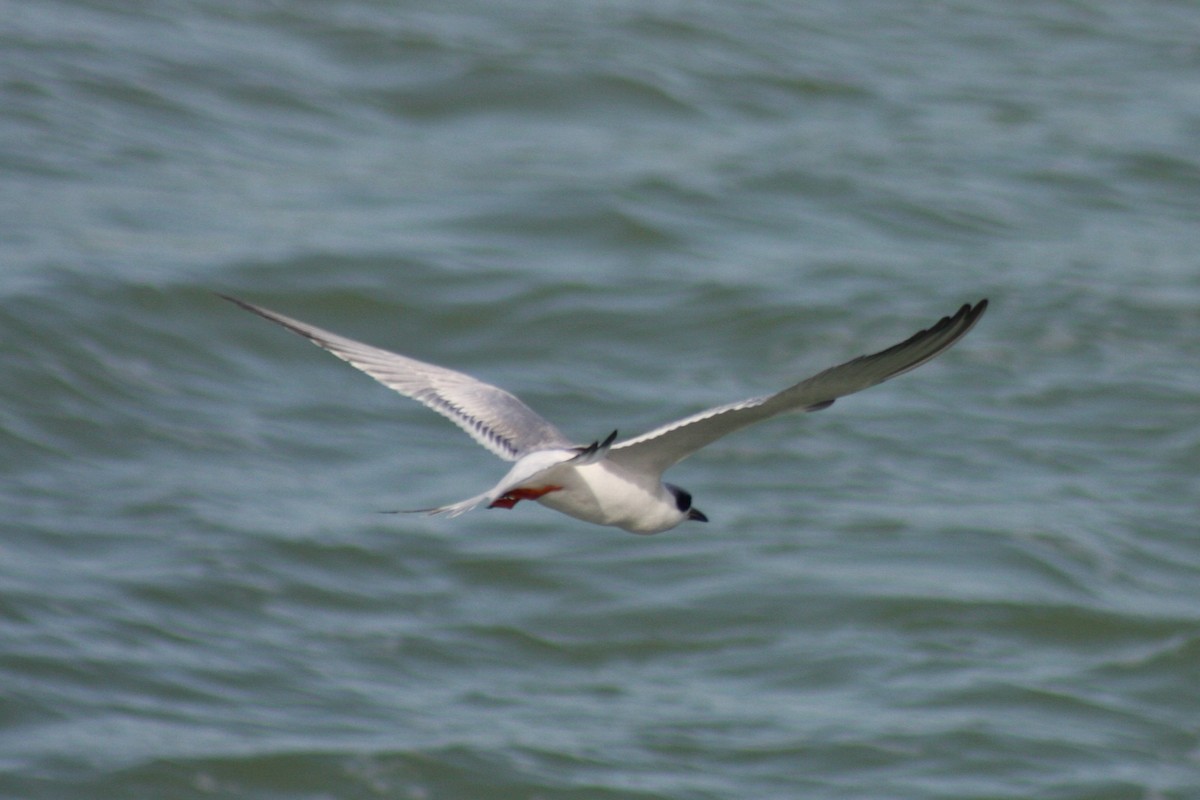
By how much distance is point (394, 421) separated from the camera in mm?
11906

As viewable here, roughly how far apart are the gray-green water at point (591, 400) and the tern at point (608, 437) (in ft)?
9.92

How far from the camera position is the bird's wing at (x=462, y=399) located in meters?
6.21

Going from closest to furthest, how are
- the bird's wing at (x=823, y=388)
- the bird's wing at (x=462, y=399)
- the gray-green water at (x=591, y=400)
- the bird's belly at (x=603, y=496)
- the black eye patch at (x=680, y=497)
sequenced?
1. the bird's wing at (x=823, y=388)
2. the bird's belly at (x=603, y=496)
3. the bird's wing at (x=462, y=399)
4. the black eye patch at (x=680, y=497)
5. the gray-green water at (x=591, y=400)

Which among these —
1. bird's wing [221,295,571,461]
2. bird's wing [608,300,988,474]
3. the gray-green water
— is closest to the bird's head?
bird's wing [221,295,571,461]

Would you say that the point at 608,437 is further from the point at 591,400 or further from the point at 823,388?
the point at 591,400

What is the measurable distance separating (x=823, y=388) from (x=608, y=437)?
0.67 meters

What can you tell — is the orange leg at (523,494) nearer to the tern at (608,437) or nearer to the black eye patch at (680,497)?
the tern at (608,437)

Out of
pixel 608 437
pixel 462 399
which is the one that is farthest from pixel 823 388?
pixel 462 399

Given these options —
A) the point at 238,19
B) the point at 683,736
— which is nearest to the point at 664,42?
the point at 238,19

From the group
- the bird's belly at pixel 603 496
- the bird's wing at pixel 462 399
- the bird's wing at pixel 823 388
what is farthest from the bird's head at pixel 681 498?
the bird's wing at pixel 823 388

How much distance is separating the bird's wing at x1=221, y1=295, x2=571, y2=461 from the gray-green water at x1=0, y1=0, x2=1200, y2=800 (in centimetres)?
296

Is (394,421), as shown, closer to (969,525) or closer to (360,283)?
(360,283)

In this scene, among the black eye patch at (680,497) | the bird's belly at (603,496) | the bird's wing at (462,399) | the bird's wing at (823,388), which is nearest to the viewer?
the bird's wing at (823,388)

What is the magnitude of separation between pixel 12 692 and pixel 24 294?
3986 millimetres
